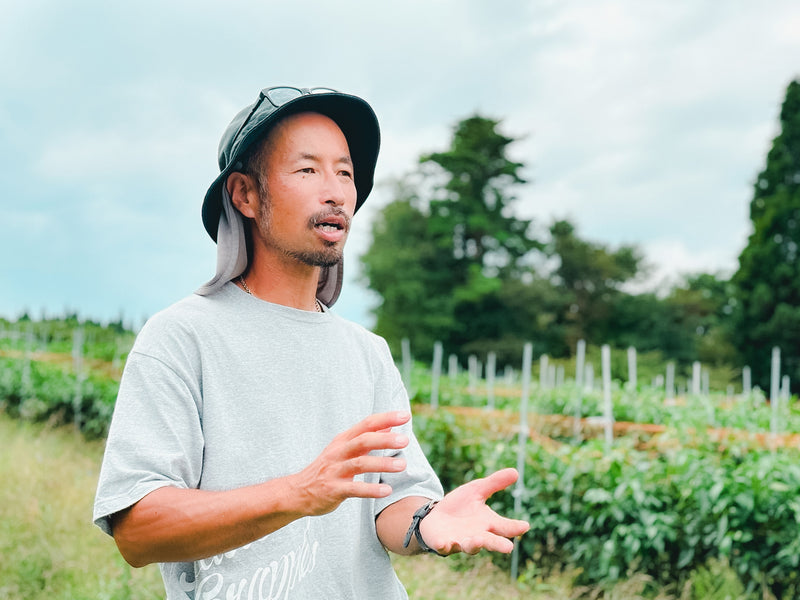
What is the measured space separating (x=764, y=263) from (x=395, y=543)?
22105 mm

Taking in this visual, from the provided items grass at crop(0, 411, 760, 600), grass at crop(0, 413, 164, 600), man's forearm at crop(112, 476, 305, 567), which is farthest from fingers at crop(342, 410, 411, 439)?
grass at crop(0, 413, 164, 600)

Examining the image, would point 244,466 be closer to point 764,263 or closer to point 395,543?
point 395,543

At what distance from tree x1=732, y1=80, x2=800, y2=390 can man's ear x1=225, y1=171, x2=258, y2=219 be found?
21.4 m

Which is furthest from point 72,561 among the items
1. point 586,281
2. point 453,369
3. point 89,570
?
point 586,281

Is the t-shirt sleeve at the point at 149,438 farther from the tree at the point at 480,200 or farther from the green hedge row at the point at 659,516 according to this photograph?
the tree at the point at 480,200

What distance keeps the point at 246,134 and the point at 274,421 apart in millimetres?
500

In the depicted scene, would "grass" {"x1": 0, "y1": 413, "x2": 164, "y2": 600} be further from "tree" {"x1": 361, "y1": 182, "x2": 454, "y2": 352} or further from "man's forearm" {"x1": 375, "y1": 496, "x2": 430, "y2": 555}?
"tree" {"x1": 361, "y1": 182, "x2": 454, "y2": 352}

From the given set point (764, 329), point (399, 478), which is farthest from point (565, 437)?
point (764, 329)

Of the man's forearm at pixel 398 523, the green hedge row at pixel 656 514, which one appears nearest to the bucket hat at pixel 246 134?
the man's forearm at pixel 398 523

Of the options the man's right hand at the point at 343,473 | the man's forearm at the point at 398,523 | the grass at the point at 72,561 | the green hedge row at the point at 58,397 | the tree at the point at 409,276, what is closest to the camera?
the man's right hand at the point at 343,473

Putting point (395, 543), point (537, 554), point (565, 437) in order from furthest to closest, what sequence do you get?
point (565, 437) → point (537, 554) → point (395, 543)

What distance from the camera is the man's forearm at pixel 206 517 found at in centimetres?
102

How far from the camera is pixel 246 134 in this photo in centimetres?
129

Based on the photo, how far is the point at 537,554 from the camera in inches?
157
